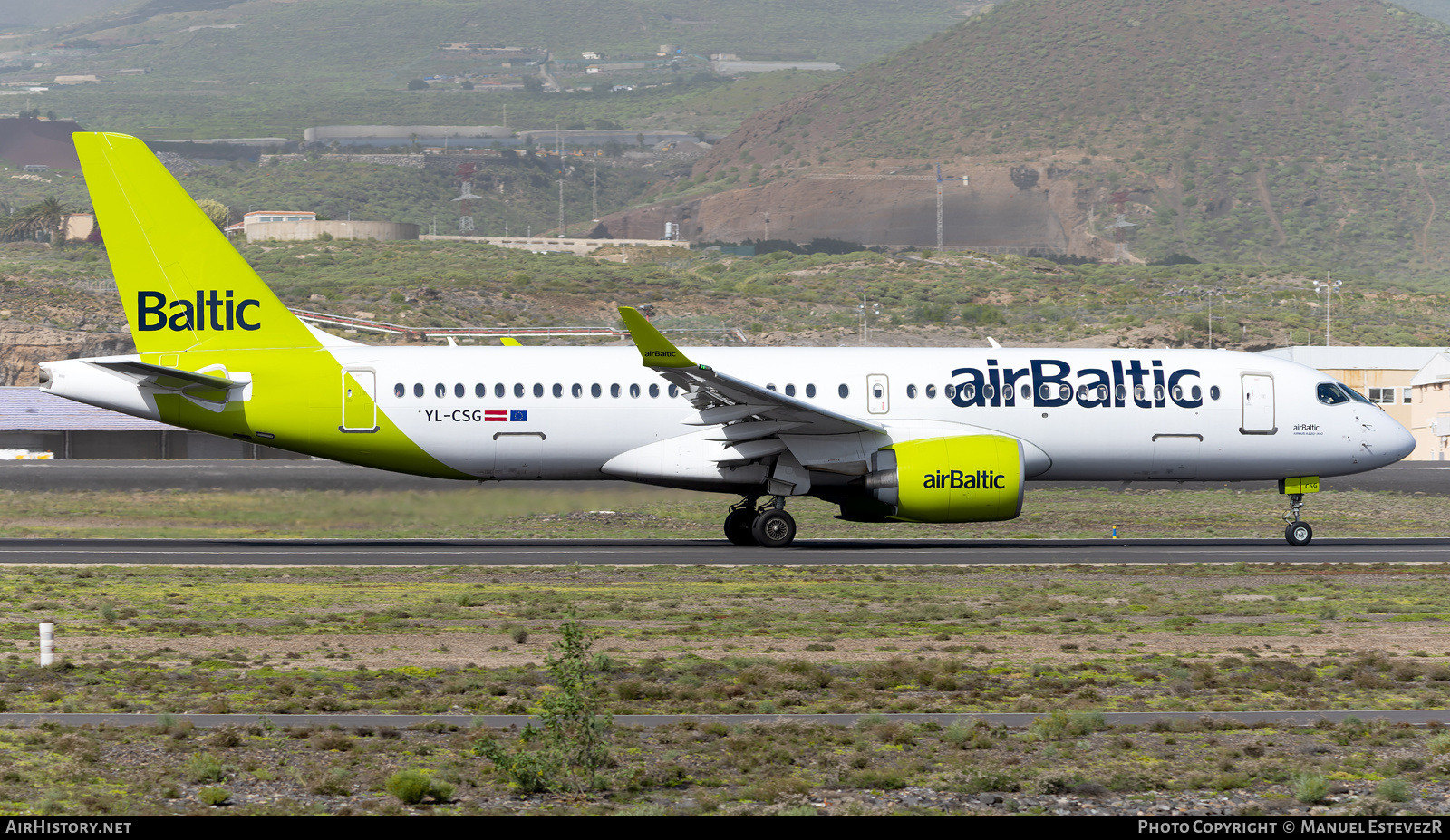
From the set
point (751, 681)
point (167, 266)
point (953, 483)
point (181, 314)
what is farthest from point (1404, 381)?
point (751, 681)

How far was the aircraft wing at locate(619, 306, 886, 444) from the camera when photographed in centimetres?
2681

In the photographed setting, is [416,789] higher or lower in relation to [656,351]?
lower

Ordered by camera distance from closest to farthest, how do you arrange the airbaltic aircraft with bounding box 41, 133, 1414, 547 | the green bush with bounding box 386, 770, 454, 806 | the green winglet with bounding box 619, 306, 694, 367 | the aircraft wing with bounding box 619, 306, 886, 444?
the green bush with bounding box 386, 770, 454, 806
the green winglet with bounding box 619, 306, 694, 367
the aircraft wing with bounding box 619, 306, 886, 444
the airbaltic aircraft with bounding box 41, 133, 1414, 547

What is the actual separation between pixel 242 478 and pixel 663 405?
21.6m

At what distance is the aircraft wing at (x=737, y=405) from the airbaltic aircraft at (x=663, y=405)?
50mm

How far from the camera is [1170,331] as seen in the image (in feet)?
317

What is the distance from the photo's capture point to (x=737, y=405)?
28.4 metres

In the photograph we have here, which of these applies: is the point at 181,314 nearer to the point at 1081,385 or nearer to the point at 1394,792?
the point at 1081,385

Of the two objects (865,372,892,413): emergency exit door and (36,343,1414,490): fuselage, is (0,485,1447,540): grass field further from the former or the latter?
(865,372,892,413): emergency exit door

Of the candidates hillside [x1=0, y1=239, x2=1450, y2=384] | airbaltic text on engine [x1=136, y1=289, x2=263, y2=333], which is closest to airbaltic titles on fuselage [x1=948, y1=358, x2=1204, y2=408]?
airbaltic text on engine [x1=136, y1=289, x2=263, y2=333]

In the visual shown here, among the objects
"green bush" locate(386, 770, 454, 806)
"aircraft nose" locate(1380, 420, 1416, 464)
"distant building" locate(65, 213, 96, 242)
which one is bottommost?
"green bush" locate(386, 770, 454, 806)

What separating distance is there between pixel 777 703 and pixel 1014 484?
47.2 feet

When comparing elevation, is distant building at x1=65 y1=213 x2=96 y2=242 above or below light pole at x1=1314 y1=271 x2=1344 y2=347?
above

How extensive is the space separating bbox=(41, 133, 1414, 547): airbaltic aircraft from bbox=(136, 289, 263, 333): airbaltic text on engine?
4 cm
